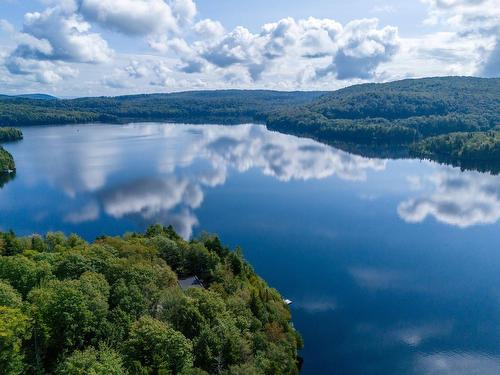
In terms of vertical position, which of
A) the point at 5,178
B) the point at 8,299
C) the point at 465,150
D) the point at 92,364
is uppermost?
the point at 8,299

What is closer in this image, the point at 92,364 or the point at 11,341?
the point at 92,364

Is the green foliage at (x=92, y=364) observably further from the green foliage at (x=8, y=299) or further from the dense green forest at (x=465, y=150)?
the dense green forest at (x=465, y=150)

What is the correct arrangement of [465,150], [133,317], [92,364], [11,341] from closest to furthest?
[92,364]
[11,341]
[133,317]
[465,150]

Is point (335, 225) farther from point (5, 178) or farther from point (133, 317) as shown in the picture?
point (5, 178)

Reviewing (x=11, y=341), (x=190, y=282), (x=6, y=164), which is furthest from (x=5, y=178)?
(x=11, y=341)

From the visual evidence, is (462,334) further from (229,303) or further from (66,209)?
(66,209)

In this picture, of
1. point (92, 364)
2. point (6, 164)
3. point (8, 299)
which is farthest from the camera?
point (6, 164)

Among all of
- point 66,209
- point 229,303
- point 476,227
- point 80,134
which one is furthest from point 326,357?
point 80,134
